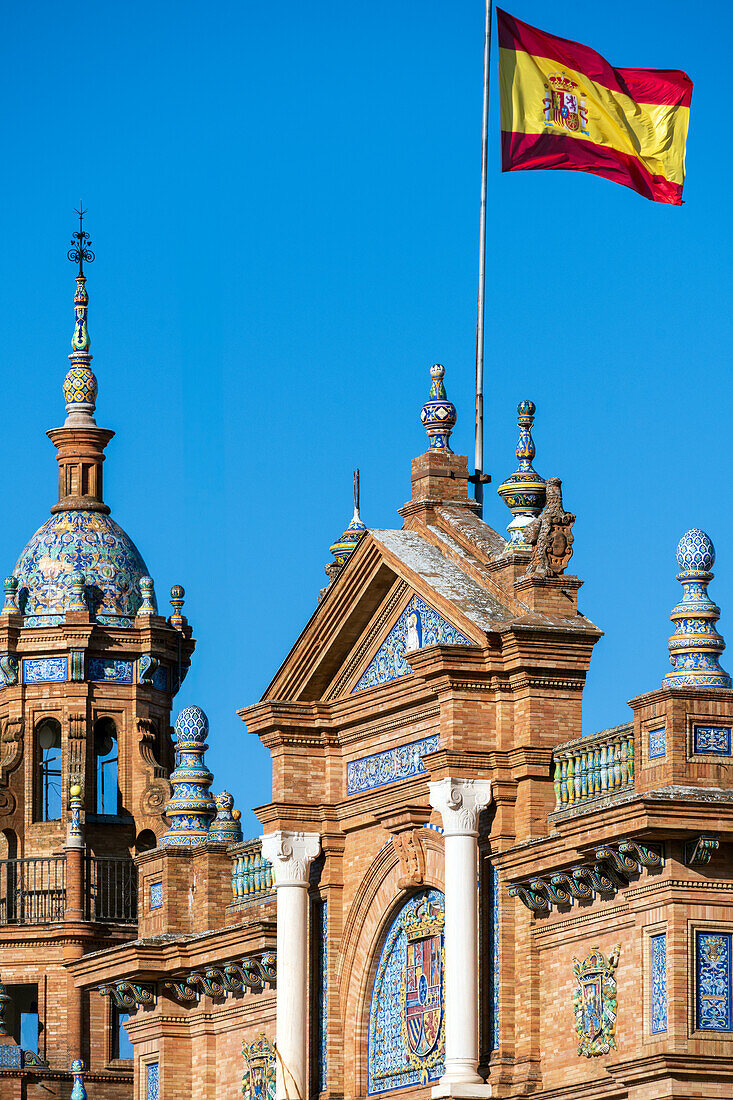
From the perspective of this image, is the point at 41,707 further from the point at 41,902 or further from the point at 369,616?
the point at 369,616

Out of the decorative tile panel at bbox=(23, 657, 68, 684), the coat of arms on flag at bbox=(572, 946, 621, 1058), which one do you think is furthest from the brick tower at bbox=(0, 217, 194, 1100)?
the coat of arms on flag at bbox=(572, 946, 621, 1058)

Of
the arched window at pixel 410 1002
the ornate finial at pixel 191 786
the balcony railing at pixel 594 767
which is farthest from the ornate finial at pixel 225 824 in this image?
the balcony railing at pixel 594 767

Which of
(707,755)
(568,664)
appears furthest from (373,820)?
(707,755)

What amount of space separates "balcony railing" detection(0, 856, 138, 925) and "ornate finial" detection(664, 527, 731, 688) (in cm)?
2704

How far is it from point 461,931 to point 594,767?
282 centimetres

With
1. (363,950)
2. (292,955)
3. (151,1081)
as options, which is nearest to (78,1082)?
(151,1081)

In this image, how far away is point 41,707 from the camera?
2532 inches

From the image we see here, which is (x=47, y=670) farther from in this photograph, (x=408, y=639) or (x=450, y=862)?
(x=450, y=862)

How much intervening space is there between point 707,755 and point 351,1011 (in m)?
9.32

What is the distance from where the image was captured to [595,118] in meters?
45.4

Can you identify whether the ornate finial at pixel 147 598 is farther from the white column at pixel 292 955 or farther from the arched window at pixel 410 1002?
the arched window at pixel 410 1002

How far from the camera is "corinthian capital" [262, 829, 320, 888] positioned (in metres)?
44.8

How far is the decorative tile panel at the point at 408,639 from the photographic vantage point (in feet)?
137

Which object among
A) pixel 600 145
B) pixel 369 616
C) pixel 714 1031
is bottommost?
pixel 714 1031
